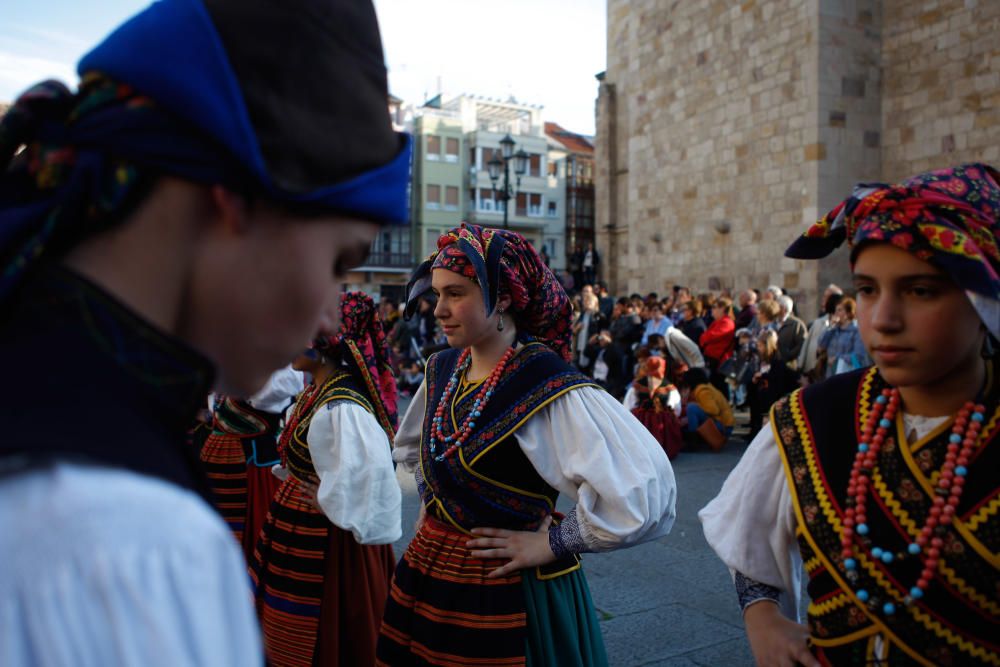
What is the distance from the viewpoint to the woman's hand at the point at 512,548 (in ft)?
8.06

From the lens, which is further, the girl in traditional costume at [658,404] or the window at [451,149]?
the window at [451,149]

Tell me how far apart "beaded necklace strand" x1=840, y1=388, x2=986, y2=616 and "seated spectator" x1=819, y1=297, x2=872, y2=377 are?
A: 687 centimetres

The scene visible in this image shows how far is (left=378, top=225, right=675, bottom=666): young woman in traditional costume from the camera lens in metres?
2.43

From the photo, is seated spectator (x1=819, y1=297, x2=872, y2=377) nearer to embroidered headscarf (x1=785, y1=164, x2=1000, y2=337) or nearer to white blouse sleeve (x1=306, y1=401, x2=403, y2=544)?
white blouse sleeve (x1=306, y1=401, x2=403, y2=544)

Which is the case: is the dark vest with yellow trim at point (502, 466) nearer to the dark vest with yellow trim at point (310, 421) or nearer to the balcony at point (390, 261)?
the dark vest with yellow trim at point (310, 421)

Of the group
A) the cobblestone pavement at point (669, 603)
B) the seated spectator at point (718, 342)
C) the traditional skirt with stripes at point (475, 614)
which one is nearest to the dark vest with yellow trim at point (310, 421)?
the traditional skirt with stripes at point (475, 614)

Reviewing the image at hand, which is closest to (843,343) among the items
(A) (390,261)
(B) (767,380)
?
(B) (767,380)

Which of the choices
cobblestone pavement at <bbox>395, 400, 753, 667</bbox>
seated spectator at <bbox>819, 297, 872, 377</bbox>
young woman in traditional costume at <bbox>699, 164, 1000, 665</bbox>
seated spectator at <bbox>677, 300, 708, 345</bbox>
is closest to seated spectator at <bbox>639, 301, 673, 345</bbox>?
seated spectator at <bbox>677, 300, 708, 345</bbox>

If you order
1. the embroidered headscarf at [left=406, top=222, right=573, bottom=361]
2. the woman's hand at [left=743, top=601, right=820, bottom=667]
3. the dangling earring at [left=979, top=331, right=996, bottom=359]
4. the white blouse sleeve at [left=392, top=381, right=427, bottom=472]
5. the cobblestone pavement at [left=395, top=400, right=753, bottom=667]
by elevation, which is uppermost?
the embroidered headscarf at [left=406, top=222, right=573, bottom=361]

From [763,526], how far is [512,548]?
0.82 metres

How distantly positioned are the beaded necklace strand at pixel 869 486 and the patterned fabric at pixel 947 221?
317 millimetres

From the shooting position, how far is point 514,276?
2.81 metres

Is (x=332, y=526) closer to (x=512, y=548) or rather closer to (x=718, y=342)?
(x=512, y=548)

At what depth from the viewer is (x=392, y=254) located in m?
47.0
